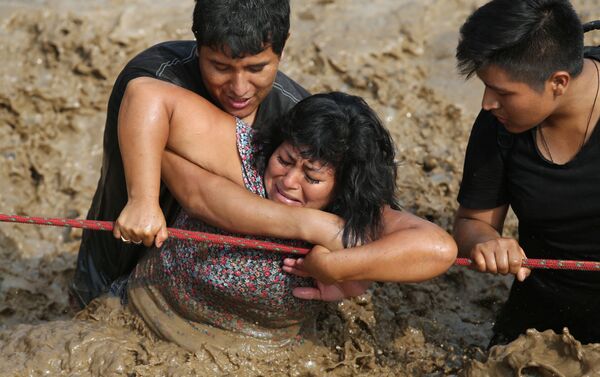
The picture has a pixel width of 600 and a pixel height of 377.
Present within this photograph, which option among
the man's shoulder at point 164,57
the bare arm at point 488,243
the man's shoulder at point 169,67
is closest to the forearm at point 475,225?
the bare arm at point 488,243

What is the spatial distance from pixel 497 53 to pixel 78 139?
Result: 3203mm

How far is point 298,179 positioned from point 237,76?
446 millimetres

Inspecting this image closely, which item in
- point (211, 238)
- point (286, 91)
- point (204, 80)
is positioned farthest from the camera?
point (286, 91)

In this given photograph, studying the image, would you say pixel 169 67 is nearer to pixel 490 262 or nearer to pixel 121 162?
pixel 121 162

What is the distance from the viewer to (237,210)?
3.14 meters

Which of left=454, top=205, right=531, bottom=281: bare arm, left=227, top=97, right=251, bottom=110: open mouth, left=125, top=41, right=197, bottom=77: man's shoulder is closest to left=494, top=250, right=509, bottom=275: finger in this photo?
left=454, top=205, right=531, bottom=281: bare arm

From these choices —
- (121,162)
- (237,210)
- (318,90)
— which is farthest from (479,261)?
(318,90)

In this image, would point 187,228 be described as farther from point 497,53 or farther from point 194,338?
point 497,53

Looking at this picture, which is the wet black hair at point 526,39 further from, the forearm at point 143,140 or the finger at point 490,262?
the forearm at point 143,140

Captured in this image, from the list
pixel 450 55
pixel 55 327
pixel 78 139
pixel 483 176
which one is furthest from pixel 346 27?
pixel 55 327

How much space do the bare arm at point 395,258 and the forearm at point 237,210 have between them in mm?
80

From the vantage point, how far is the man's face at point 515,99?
3.01 metres

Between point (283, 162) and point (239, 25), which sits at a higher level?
point (239, 25)

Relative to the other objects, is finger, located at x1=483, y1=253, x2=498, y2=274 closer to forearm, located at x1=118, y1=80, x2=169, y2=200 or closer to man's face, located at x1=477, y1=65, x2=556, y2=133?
man's face, located at x1=477, y1=65, x2=556, y2=133
